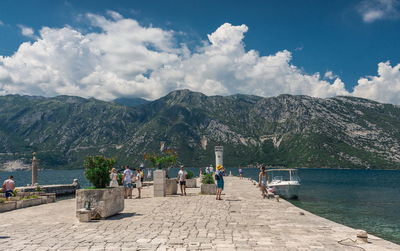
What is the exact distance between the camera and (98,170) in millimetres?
13688

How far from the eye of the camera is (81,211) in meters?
→ 12.1

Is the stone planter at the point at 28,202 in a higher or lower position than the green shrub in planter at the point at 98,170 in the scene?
lower

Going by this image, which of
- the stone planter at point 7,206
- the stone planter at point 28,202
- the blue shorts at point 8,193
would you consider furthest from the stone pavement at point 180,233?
the blue shorts at point 8,193

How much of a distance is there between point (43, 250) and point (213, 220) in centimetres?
645

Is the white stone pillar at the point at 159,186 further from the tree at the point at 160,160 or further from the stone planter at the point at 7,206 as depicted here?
the stone planter at the point at 7,206

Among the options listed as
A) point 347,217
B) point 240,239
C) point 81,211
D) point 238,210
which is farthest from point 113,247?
point 347,217

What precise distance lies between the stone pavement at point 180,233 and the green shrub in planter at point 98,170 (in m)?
1.73

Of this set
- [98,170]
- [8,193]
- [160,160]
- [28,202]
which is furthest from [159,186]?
[8,193]

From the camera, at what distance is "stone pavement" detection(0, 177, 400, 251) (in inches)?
333

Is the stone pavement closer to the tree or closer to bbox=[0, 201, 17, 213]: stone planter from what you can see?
bbox=[0, 201, 17, 213]: stone planter

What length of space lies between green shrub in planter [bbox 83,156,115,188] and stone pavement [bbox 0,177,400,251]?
1.73m

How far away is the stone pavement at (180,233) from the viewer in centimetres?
846

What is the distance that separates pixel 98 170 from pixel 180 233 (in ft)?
18.5

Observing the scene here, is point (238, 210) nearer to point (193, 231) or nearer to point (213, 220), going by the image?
point (213, 220)
